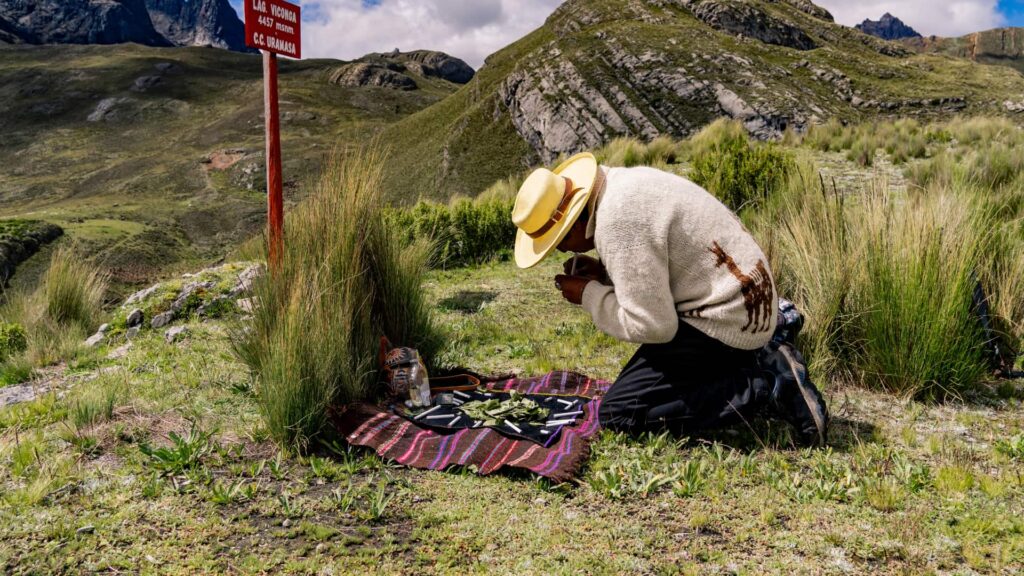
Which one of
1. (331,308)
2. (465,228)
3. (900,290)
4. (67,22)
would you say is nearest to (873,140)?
(465,228)

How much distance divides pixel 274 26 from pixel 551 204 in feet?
12.0

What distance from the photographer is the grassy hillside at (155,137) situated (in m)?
39.0

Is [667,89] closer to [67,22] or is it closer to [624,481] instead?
[624,481]

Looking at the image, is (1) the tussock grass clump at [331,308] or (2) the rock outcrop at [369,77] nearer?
(1) the tussock grass clump at [331,308]

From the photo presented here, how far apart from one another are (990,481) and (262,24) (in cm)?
557

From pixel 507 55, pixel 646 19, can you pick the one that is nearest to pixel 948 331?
pixel 646 19

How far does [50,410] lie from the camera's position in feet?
12.1

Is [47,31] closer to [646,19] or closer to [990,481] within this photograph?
[646,19]

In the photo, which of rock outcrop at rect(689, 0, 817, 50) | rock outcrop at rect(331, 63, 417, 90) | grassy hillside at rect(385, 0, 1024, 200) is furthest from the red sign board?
rock outcrop at rect(331, 63, 417, 90)

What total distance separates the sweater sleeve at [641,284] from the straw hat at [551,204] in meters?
0.26

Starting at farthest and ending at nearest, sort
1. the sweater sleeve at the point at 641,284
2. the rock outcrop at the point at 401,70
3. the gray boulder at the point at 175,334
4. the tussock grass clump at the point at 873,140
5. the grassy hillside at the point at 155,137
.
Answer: the rock outcrop at the point at 401,70 < the grassy hillside at the point at 155,137 < the tussock grass clump at the point at 873,140 < the gray boulder at the point at 175,334 < the sweater sleeve at the point at 641,284

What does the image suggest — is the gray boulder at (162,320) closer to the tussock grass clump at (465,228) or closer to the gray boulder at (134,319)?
the gray boulder at (134,319)

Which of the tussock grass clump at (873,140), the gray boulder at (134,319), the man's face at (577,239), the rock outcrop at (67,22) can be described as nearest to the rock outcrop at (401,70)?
the rock outcrop at (67,22)

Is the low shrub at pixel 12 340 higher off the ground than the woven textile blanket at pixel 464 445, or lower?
lower
